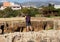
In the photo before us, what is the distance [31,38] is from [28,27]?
189 inches

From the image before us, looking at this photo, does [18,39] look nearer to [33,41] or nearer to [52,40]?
[33,41]

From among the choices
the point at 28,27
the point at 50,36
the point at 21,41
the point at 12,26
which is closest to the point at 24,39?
the point at 21,41

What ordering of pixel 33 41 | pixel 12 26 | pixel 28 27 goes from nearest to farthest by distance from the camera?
pixel 33 41 → pixel 28 27 → pixel 12 26

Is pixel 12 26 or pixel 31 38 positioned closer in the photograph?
pixel 31 38

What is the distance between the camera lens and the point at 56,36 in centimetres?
847

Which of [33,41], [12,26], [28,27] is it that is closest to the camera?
[33,41]

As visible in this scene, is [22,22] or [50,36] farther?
[22,22]

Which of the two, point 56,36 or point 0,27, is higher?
point 56,36

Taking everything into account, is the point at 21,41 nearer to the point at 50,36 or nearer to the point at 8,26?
the point at 50,36

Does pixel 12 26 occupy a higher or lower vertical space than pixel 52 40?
lower

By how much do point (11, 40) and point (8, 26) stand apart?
345 inches

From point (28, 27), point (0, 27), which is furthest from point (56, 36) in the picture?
point (0, 27)

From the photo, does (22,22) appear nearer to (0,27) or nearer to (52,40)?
(0,27)

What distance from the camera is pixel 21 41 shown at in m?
8.30
